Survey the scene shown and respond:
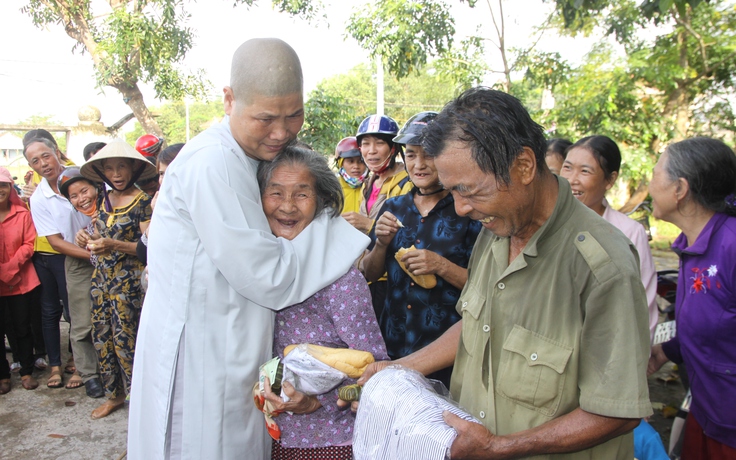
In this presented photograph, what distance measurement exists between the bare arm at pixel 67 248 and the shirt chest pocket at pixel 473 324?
14.1 ft

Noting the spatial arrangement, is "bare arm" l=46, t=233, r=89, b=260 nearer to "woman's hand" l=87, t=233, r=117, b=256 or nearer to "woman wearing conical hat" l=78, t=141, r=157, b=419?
"woman wearing conical hat" l=78, t=141, r=157, b=419

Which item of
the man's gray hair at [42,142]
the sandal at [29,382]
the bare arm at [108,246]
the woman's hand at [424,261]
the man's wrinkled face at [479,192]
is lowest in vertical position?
the sandal at [29,382]

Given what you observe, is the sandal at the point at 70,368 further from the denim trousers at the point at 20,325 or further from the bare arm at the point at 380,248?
the bare arm at the point at 380,248

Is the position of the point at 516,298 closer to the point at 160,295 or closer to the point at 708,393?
the point at 160,295

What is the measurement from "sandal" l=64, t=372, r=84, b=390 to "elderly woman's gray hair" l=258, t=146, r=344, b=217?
4357 millimetres

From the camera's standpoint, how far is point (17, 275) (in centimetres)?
516

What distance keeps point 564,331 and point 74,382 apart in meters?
5.34

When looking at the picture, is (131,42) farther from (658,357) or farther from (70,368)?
(658,357)

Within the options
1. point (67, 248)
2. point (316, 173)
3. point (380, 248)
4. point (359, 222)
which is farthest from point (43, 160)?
point (316, 173)

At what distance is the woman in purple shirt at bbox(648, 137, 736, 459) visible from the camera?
2.47 m

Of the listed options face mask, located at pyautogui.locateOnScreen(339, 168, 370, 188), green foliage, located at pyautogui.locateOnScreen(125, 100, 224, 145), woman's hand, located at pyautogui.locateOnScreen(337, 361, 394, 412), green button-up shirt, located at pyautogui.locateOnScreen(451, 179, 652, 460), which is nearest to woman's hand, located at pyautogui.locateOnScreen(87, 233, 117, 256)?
face mask, located at pyautogui.locateOnScreen(339, 168, 370, 188)

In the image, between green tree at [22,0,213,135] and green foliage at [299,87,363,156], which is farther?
green tree at [22,0,213,135]

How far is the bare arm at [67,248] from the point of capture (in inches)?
195

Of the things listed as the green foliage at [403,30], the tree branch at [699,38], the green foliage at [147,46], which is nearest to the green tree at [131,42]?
the green foliage at [147,46]
